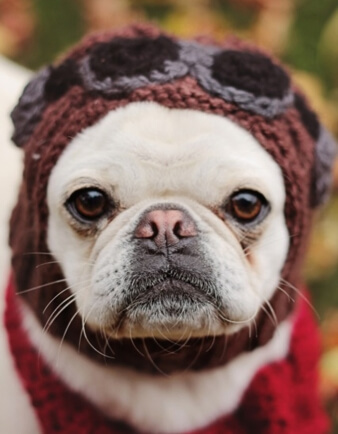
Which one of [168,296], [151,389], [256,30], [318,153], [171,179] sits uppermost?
[256,30]

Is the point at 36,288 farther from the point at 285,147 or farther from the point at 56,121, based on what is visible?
the point at 285,147

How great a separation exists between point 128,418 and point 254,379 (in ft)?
0.58

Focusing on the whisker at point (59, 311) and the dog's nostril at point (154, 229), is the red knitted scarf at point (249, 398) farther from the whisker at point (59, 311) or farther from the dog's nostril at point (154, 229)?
the dog's nostril at point (154, 229)

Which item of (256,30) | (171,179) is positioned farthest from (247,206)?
(256,30)

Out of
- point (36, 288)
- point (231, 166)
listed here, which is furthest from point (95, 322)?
point (231, 166)

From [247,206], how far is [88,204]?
18 cm

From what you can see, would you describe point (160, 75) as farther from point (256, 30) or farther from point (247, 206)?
point (256, 30)

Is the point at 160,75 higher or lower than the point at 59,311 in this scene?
higher

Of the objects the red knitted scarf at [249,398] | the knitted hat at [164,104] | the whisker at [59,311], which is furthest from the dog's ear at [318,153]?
the whisker at [59,311]

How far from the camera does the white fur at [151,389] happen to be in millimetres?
967

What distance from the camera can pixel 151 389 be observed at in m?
0.97

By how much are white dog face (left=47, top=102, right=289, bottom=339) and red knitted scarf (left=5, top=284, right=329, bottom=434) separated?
16 centimetres

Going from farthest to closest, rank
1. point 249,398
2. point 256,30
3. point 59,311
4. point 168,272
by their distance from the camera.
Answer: point 256,30
point 249,398
point 59,311
point 168,272

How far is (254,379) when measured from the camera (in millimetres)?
1026
